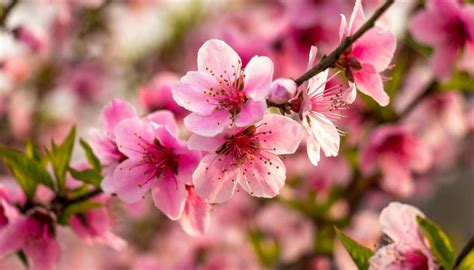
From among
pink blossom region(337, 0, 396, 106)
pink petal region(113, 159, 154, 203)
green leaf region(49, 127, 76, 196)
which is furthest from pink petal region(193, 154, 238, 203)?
green leaf region(49, 127, 76, 196)

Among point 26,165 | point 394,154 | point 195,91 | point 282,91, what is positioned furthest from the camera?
point 394,154

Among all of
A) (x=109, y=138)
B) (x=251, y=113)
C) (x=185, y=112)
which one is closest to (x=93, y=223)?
(x=109, y=138)

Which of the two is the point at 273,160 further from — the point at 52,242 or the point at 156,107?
the point at 156,107

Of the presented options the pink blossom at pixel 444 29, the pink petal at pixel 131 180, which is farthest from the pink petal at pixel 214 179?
the pink blossom at pixel 444 29

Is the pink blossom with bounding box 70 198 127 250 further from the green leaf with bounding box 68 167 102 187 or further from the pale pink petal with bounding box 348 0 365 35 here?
the pale pink petal with bounding box 348 0 365 35

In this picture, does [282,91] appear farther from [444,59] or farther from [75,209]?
[444,59]

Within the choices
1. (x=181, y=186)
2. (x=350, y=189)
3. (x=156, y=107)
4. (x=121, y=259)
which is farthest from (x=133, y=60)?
(x=181, y=186)

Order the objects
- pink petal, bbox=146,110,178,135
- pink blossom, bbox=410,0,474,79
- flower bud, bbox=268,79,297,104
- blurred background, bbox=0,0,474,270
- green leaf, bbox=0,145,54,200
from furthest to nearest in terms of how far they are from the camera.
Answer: blurred background, bbox=0,0,474,270 → pink blossom, bbox=410,0,474,79 → green leaf, bbox=0,145,54,200 → pink petal, bbox=146,110,178,135 → flower bud, bbox=268,79,297,104
